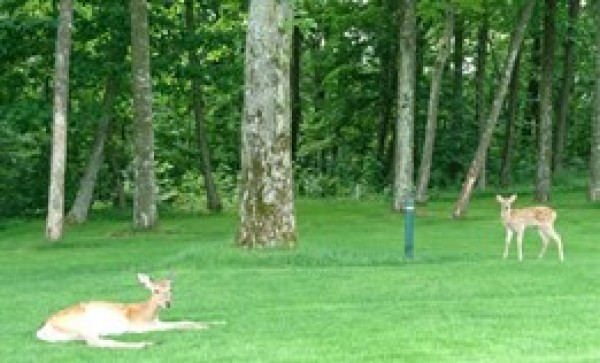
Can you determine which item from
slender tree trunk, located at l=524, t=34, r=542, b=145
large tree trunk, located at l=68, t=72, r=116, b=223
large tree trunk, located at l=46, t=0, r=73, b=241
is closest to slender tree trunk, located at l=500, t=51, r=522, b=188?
slender tree trunk, located at l=524, t=34, r=542, b=145

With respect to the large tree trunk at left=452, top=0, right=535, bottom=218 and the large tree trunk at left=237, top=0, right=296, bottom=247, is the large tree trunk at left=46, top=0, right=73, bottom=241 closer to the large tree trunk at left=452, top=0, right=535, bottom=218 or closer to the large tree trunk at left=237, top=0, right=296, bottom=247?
the large tree trunk at left=237, top=0, right=296, bottom=247

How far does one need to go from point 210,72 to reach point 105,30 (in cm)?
300

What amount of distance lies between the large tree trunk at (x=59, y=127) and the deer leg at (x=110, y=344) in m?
12.5

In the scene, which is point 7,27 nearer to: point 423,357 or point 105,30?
point 105,30

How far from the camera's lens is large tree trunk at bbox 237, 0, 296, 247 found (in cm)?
1747

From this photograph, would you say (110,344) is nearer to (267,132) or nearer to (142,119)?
(267,132)

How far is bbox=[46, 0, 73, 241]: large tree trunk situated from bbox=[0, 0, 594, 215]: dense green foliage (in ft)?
11.2

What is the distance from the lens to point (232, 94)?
4141cm

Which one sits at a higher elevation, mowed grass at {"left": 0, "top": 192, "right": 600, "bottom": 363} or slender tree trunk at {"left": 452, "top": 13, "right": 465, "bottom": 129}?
slender tree trunk at {"left": 452, "top": 13, "right": 465, "bottom": 129}

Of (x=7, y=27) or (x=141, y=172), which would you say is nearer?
(x=141, y=172)

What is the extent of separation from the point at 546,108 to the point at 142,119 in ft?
40.1

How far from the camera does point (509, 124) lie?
132ft

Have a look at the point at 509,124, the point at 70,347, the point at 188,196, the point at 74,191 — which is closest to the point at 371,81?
the point at 509,124

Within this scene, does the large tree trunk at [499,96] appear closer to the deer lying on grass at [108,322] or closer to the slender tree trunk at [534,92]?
the deer lying on grass at [108,322]
